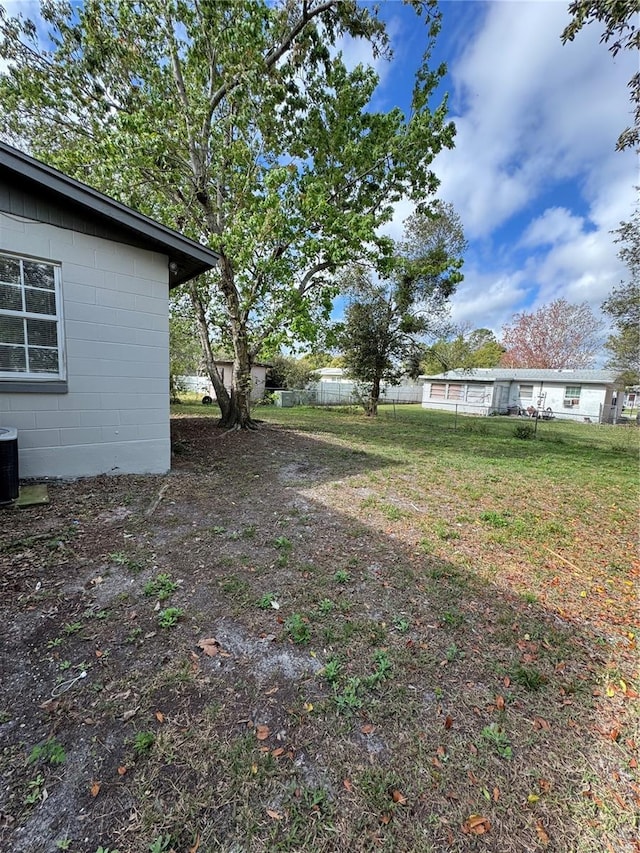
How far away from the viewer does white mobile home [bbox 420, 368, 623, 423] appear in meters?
23.1

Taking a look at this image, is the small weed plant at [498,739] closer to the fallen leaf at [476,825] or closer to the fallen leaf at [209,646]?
the fallen leaf at [476,825]

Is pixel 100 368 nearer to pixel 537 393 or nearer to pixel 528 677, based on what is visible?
pixel 528 677

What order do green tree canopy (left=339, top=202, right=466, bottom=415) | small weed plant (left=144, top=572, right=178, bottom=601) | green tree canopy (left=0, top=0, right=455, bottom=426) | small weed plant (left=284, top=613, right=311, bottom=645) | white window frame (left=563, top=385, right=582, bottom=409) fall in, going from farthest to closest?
1. white window frame (left=563, top=385, right=582, bottom=409)
2. green tree canopy (left=339, top=202, right=466, bottom=415)
3. green tree canopy (left=0, top=0, right=455, bottom=426)
4. small weed plant (left=144, top=572, right=178, bottom=601)
5. small weed plant (left=284, top=613, right=311, bottom=645)

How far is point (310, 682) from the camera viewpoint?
2.03 meters

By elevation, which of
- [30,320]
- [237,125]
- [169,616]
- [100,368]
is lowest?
[169,616]

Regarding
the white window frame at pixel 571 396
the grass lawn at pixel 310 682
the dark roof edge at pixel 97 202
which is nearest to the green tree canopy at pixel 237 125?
the dark roof edge at pixel 97 202

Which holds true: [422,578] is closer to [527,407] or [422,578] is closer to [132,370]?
[132,370]

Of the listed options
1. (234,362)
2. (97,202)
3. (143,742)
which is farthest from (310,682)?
(234,362)

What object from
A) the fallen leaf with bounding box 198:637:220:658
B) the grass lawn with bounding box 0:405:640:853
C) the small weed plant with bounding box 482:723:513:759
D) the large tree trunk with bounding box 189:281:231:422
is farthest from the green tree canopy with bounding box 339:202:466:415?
the small weed plant with bounding box 482:723:513:759

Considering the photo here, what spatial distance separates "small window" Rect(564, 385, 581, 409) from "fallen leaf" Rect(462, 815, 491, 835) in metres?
28.0

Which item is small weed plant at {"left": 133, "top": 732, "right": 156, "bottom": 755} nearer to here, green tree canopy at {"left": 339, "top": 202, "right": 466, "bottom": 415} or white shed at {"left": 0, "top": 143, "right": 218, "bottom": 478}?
white shed at {"left": 0, "top": 143, "right": 218, "bottom": 478}

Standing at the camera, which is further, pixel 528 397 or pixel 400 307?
pixel 528 397

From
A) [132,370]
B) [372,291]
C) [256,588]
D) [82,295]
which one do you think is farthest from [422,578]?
[372,291]

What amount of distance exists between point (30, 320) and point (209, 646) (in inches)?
179
